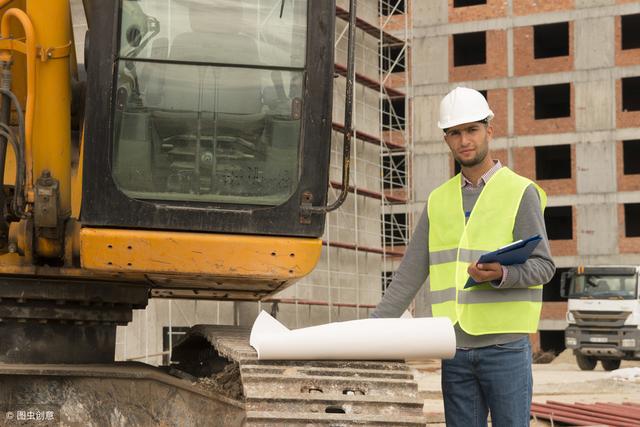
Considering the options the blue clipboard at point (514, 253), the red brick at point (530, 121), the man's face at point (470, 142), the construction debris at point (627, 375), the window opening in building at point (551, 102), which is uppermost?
the window opening in building at point (551, 102)

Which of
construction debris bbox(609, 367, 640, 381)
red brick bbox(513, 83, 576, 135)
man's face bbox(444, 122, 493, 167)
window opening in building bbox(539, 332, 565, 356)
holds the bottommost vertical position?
window opening in building bbox(539, 332, 565, 356)

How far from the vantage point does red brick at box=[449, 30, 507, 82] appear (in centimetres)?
4347

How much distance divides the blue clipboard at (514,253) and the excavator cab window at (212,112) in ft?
3.84

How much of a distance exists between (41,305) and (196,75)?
1.41m

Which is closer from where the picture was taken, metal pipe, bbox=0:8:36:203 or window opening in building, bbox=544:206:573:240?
metal pipe, bbox=0:8:36:203

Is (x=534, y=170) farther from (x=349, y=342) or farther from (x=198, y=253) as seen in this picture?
(x=349, y=342)

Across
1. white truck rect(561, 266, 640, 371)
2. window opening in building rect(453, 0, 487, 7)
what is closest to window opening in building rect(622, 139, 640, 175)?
window opening in building rect(453, 0, 487, 7)

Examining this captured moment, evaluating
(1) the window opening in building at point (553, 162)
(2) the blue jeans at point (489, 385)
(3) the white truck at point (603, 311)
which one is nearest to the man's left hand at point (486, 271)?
(2) the blue jeans at point (489, 385)

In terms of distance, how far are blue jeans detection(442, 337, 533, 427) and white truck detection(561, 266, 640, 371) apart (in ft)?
76.1

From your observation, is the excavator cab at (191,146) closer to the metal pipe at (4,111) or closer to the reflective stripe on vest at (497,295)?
the metal pipe at (4,111)

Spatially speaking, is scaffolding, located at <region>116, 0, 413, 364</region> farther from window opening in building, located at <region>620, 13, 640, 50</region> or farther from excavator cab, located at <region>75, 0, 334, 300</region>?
excavator cab, located at <region>75, 0, 334, 300</region>

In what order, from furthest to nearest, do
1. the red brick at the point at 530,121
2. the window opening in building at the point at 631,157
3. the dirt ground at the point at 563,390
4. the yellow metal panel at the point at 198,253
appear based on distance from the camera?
the window opening in building at the point at 631,157
the red brick at the point at 530,121
the dirt ground at the point at 563,390
the yellow metal panel at the point at 198,253

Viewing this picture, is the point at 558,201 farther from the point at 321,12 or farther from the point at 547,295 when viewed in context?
the point at 321,12

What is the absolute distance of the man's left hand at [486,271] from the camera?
4742 millimetres
